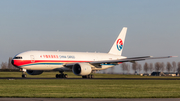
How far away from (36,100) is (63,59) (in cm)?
3756

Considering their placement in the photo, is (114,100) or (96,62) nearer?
(114,100)

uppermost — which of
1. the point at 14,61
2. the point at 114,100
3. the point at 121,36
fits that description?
the point at 121,36

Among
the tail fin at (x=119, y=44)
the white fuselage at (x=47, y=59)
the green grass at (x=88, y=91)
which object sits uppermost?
the tail fin at (x=119, y=44)

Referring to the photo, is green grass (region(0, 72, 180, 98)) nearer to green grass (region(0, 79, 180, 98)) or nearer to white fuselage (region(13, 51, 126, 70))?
green grass (region(0, 79, 180, 98))

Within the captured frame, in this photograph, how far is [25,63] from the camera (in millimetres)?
48781

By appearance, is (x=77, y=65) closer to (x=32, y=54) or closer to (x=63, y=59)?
(x=63, y=59)

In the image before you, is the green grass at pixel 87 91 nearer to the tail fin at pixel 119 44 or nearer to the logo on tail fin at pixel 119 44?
the tail fin at pixel 119 44

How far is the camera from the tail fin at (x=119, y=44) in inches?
2586

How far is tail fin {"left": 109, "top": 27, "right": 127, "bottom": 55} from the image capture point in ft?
216

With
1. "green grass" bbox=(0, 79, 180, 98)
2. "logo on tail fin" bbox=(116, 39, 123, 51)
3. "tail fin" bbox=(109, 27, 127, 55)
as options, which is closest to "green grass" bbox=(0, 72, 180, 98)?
"green grass" bbox=(0, 79, 180, 98)

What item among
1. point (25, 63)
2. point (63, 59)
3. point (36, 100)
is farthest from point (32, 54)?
point (36, 100)

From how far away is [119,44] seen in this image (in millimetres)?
66688

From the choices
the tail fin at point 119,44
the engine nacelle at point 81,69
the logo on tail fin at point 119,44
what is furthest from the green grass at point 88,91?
the logo on tail fin at point 119,44

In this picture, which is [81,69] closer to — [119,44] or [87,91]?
[119,44]
